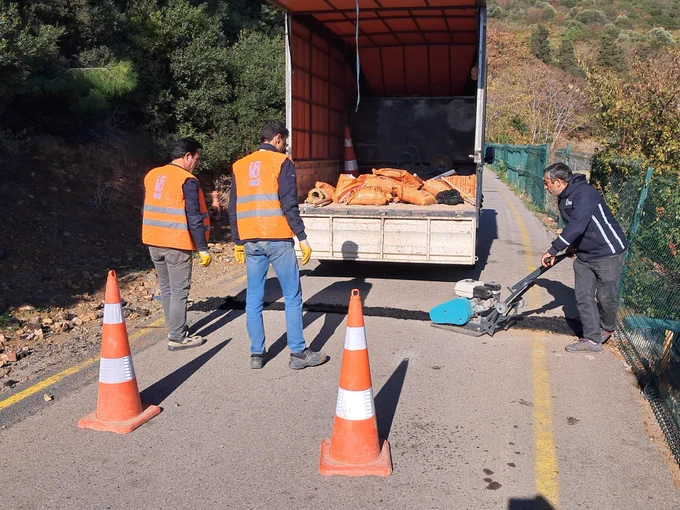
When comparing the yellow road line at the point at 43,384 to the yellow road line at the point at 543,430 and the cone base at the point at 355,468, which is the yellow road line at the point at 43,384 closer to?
the cone base at the point at 355,468

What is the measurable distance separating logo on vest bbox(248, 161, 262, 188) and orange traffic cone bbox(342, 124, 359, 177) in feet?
20.7

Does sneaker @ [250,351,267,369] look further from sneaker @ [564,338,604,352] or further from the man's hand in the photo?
sneaker @ [564,338,604,352]

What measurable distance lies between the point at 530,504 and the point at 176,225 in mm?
3651

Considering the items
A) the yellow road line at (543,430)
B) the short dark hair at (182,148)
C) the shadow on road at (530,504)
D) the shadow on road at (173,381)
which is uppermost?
the short dark hair at (182,148)

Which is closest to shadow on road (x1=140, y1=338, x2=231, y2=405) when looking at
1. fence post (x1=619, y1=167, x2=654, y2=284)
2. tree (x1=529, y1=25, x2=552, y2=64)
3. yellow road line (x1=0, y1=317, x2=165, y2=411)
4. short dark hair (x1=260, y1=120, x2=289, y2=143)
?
yellow road line (x1=0, y1=317, x2=165, y2=411)

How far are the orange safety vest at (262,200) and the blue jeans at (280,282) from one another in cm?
11

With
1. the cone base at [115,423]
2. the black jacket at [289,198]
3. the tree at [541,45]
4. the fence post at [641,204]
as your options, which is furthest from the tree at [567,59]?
the cone base at [115,423]

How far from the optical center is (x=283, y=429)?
14.0 feet

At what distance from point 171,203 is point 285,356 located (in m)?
1.65

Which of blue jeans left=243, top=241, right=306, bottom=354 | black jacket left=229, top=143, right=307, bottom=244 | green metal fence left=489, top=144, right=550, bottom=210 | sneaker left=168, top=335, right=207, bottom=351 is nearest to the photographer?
black jacket left=229, top=143, right=307, bottom=244

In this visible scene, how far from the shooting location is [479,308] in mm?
6215

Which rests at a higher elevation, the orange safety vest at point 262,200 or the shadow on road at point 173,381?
the orange safety vest at point 262,200

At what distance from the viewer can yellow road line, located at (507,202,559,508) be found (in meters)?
3.60

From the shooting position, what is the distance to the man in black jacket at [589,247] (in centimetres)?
566
